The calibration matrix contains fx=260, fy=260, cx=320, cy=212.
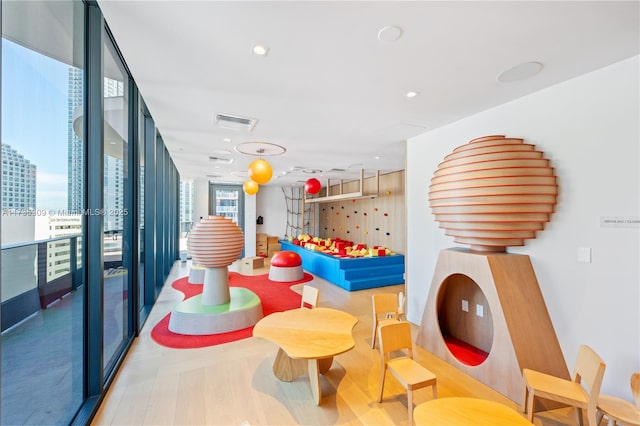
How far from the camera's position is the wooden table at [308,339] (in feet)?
7.13

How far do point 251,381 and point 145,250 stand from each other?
3.21 metres

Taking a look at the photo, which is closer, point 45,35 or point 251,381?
point 45,35

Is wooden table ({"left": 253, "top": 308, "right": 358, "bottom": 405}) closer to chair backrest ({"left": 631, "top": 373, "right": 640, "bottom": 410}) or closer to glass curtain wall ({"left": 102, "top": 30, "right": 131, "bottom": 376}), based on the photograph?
glass curtain wall ({"left": 102, "top": 30, "right": 131, "bottom": 376})

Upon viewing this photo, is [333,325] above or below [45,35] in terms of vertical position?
below

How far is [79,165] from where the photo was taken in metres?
2.04

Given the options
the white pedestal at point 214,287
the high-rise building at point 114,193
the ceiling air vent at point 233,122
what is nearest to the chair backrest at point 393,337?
the white pedestal at point 214,287

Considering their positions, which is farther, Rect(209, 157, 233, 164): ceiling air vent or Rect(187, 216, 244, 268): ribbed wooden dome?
Rect(209, 157, 233, 164): ceiling air vent

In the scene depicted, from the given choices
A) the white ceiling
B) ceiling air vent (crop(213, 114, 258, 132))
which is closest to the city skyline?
the white ceiling

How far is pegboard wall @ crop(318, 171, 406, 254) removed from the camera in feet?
25.6

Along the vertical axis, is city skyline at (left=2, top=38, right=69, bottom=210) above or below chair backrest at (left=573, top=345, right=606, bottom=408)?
above

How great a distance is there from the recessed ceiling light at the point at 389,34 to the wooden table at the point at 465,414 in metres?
2.42

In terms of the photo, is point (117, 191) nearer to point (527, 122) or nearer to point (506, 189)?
point (506, 189)

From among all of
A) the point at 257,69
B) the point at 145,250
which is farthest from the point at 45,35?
the point at 145,250

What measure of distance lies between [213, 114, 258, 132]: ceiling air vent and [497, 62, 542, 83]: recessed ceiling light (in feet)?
9.43
